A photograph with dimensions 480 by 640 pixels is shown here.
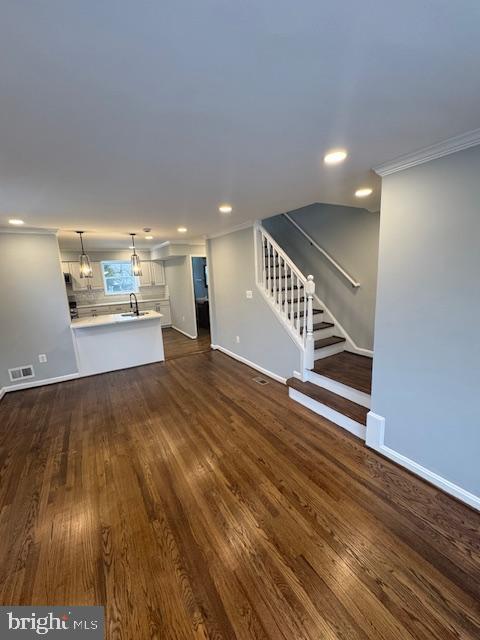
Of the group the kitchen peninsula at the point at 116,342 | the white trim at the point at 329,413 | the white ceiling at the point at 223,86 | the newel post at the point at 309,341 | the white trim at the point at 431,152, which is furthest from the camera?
the kitchen peninsula at the point at 116,342

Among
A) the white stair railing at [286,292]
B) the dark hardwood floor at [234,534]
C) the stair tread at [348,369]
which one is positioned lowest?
the dark hardwood floor at [234,534]

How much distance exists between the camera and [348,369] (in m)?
3.28

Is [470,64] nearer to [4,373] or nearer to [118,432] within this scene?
[118,432]

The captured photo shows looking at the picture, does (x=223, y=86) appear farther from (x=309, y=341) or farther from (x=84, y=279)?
(x=84, y=279)

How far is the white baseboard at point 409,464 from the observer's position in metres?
1.77

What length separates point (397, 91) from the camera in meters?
1.14

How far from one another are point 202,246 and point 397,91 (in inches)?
215

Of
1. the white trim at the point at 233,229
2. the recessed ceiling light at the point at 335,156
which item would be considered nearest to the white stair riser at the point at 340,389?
the recessed ceiling light at the point at 335,156

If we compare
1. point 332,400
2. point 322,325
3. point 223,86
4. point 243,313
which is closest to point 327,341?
point 322,325

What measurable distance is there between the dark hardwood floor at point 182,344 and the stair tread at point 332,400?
2706mm

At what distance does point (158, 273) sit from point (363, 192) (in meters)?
6.12

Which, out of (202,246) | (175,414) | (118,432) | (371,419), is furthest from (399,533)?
(202,246)

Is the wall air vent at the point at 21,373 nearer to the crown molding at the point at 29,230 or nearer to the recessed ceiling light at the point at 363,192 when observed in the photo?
the crown molding at the point at 29,230

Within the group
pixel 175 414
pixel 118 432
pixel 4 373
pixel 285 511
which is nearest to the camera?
pixel 285 511
